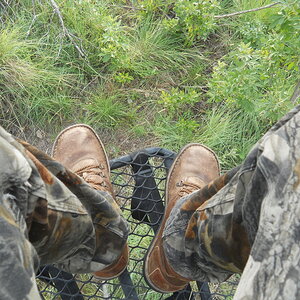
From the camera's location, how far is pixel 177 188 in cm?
158

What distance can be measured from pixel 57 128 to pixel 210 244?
3.90ft

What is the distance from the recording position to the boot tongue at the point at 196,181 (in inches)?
64.1

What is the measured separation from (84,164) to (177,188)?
32 centimetres

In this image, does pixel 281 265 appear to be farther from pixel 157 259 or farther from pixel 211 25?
pixel 211 25

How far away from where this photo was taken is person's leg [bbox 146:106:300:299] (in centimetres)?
63

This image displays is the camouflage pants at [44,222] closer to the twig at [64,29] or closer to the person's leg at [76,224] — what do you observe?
the person's leg at [76,224]

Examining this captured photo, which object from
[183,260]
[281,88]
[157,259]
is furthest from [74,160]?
[281,88]

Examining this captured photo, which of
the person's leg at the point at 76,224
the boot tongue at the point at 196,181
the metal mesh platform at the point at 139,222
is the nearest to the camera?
the person's leg at the point at 76,224

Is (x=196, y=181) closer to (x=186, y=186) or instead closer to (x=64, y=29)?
(x=186, y=186)

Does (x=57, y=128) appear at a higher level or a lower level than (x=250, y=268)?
lower

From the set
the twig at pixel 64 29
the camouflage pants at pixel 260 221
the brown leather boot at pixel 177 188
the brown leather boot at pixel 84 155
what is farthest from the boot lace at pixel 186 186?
the twig at pixel 64 29

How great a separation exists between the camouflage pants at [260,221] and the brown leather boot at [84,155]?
0.43m

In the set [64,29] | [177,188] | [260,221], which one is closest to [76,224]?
[260,221]

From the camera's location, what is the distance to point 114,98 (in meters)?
2.13
